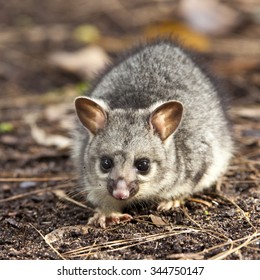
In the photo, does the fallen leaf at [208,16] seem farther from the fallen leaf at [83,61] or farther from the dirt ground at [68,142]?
the fallen leaf at [83,61]

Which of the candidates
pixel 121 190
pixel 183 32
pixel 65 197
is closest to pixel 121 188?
pixel 121 190

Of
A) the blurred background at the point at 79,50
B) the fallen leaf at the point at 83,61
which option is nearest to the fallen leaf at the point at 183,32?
the blurred background at the point at 79,50

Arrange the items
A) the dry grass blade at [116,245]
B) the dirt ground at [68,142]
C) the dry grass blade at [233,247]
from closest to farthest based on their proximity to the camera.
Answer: the dry grass blade at [233,247] → the dry grass blade at [116,245] → the dirt ground at [68,142]

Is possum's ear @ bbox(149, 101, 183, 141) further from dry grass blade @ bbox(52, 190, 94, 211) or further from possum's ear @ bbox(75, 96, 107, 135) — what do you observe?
dry grass blade @ bbox(52, 190, 94, 211)

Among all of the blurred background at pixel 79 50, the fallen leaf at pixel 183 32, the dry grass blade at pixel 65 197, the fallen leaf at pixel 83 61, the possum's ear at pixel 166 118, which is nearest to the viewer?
the possum's ear at pixel 166 118

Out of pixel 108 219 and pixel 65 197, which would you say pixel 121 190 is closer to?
pixel 108 219

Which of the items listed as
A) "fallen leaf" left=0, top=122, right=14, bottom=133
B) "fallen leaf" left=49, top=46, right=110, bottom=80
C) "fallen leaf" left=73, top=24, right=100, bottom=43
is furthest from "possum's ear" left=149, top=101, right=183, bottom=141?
"fallen leaf" left=73, top=24, right=100, bottom=43
